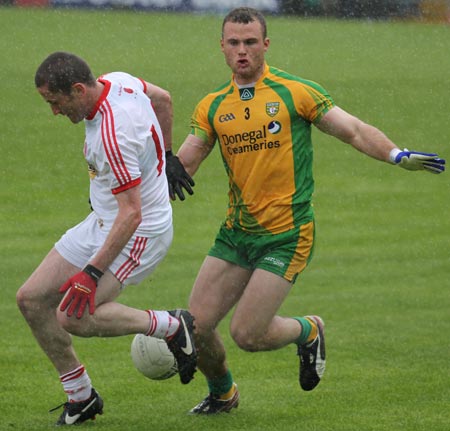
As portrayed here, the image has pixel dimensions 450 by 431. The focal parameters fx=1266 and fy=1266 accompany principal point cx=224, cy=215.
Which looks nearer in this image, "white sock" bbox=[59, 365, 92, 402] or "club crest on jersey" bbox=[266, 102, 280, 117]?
"white sock" bbox=[59, 365, 92, 402]

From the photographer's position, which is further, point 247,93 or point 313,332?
point 313,332

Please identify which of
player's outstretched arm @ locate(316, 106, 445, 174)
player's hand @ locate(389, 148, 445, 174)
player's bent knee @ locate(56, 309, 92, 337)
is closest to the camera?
player's bent knee @ locate(56, 309, 92, 337)

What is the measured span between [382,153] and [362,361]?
8.02 ft

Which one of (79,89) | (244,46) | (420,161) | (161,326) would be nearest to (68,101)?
(79,89)

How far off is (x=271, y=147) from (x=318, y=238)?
786 centimetres

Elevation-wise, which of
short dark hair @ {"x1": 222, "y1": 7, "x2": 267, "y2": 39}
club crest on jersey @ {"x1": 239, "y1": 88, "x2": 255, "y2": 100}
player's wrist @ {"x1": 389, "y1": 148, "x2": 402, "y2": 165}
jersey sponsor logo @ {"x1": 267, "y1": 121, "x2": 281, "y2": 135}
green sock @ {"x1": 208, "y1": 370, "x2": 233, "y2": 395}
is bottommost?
green sock @ {"x1": 208, "y1": 370, "x2": 233, "y2": 395}

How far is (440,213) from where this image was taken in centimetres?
1791

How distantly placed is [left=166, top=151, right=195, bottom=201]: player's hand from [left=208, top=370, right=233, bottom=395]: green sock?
1.23 meters

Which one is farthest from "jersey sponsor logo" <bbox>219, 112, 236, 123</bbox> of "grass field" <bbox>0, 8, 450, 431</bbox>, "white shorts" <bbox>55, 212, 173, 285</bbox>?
"grass field" <bbox>0, 8, 450, 431</bbox>

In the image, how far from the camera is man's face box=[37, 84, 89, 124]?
24.3 ft

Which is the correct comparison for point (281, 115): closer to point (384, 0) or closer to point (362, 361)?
point (362, 361)

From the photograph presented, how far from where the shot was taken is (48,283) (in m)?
7.70

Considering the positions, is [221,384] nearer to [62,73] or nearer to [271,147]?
[271,147]

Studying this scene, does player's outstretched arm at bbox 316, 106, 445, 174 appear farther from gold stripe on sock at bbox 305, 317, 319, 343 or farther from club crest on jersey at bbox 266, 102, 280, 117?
gold stripe on sock at bbox 305, 317, 319, 343
